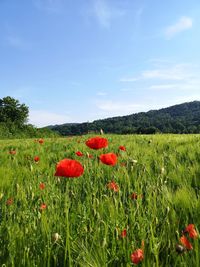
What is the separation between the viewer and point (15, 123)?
149 ft

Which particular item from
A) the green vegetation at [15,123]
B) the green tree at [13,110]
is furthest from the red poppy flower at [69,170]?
the green tree at [13,110]

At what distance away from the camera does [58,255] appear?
1880 millimetres

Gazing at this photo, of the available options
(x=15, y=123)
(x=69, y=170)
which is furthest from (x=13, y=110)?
(x=69, y=170)

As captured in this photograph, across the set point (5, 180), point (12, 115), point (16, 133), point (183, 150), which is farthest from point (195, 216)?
point (12, 115)

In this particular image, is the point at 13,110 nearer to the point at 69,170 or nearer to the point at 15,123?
the point at 15,123

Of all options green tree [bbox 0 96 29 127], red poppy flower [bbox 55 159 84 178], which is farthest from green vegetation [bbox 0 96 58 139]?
red poppy flower [bbox 55 159 84 178]

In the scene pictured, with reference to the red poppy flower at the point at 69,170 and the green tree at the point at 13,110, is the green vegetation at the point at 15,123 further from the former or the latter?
the red poppy flower at the point at 69,170

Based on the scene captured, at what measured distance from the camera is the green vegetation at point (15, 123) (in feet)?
134

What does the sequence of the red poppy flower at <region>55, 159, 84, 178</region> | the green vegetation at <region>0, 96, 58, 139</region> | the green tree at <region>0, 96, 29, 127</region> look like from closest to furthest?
the red poppy flower at <region>55, 159, 84, 178</region>, the green vegetation at <region>0, 96, 58, 139</region>, the green tree at <region>0, 96, 29, 127</region>

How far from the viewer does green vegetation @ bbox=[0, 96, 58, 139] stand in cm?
4087

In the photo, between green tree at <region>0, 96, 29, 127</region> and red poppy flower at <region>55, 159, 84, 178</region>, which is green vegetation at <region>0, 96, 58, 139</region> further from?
red poppy flower at <region>55, 159, 84, 178</region>

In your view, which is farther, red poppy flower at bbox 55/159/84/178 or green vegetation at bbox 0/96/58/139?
green vegetation at bbox 0/96/58/139

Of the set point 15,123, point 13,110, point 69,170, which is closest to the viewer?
point 69,170

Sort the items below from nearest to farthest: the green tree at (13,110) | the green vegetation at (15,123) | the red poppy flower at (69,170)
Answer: the red poppy flower at (69,170) → the green vegetation at (15,123) → the green tree at (13,110)
